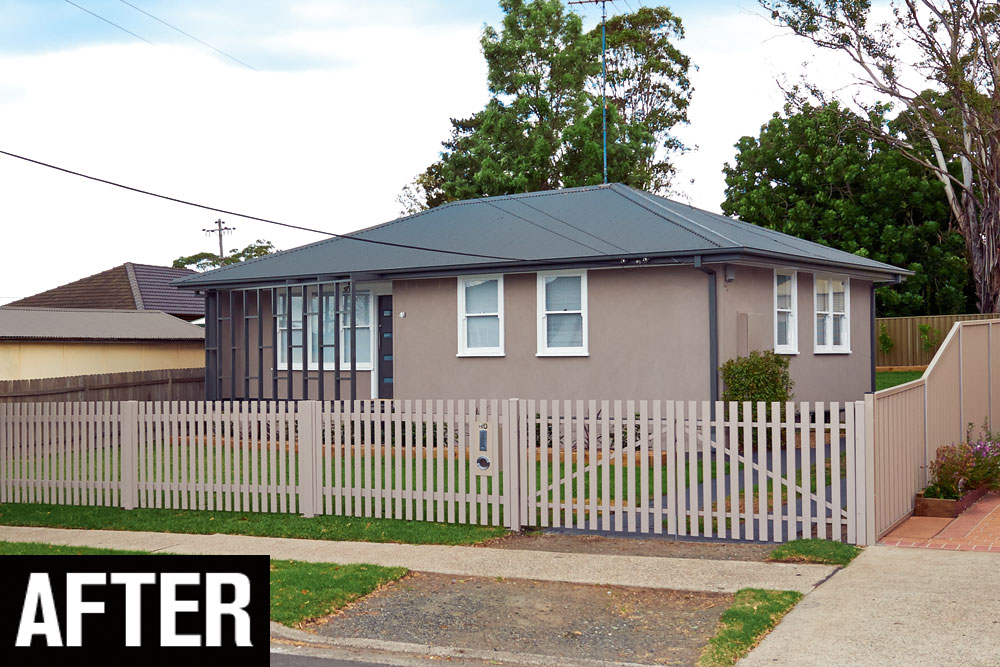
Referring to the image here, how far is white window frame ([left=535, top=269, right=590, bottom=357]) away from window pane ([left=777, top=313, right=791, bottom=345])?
12.3ft

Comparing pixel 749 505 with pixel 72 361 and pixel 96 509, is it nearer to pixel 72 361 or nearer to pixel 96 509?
pixel 96 509

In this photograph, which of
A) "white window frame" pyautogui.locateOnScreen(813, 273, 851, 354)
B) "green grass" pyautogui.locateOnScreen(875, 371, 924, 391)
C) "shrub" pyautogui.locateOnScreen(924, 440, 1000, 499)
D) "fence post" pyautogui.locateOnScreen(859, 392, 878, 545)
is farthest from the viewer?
"green grass" pyautogui.locateOnScreen(875, 371, 924, 391)

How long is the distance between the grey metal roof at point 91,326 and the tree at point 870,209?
827 inches

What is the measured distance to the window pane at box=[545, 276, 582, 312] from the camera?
18.4 m

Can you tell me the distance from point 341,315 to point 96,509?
32.3ft

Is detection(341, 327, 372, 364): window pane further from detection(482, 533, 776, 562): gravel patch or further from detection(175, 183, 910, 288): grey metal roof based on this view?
detection(482, 533, 776, 562): gravel patch

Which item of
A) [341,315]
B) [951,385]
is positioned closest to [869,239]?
[341,315]

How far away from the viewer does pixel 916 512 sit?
35.8ft

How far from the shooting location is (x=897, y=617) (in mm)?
7031

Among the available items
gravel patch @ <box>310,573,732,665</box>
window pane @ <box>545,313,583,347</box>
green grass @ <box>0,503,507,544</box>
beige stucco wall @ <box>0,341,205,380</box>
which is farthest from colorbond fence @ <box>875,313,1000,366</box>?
gravel patch @ <box>310,573,732,665</box>

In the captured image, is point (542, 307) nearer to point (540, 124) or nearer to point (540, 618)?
point (540, 618)

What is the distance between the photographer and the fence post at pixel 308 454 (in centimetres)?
1134

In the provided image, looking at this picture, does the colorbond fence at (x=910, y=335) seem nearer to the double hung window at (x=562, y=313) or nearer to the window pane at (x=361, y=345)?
the double hung window at (x=562, y=313)

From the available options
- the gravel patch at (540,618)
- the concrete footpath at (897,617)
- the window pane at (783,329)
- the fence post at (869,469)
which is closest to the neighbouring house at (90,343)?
the window pane at (783,329)
